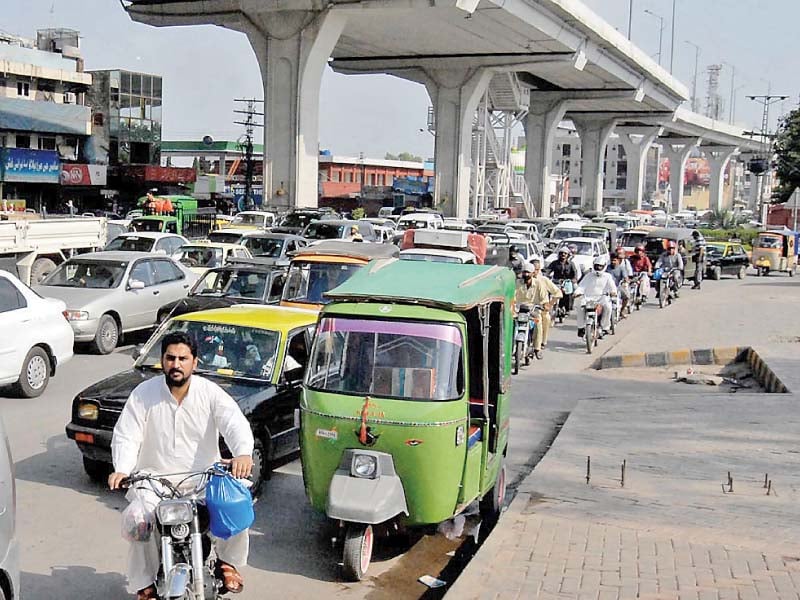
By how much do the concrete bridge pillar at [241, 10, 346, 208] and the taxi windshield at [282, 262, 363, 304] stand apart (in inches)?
1031

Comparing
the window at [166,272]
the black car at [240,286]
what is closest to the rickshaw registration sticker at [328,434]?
the black car at [240,286]

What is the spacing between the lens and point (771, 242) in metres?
42.4

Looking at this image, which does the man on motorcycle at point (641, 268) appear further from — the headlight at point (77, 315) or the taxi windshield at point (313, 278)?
the headlight at point (77, 315)

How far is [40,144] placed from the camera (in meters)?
56.4

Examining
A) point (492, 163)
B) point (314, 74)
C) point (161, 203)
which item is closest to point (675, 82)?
point (492, 163)

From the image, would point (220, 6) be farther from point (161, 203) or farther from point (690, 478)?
point (690, 478)

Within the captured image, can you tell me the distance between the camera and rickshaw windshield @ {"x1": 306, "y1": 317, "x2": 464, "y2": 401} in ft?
22.3

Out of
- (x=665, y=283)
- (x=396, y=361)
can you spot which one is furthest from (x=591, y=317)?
(x=396, y=361)

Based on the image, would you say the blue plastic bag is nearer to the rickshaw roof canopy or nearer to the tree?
the rickshaw roof canopy

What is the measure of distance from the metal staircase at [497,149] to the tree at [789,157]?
1799 cm

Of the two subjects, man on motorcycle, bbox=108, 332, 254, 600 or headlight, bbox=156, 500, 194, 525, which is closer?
headlight, bbox=156, 500, 194, 525

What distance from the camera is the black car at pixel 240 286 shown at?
590 inches

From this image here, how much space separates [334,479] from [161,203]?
33631 mm

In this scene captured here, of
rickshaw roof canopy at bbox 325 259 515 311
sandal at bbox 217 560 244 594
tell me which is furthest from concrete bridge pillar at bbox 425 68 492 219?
sandal at bbox 217 560 244 594
